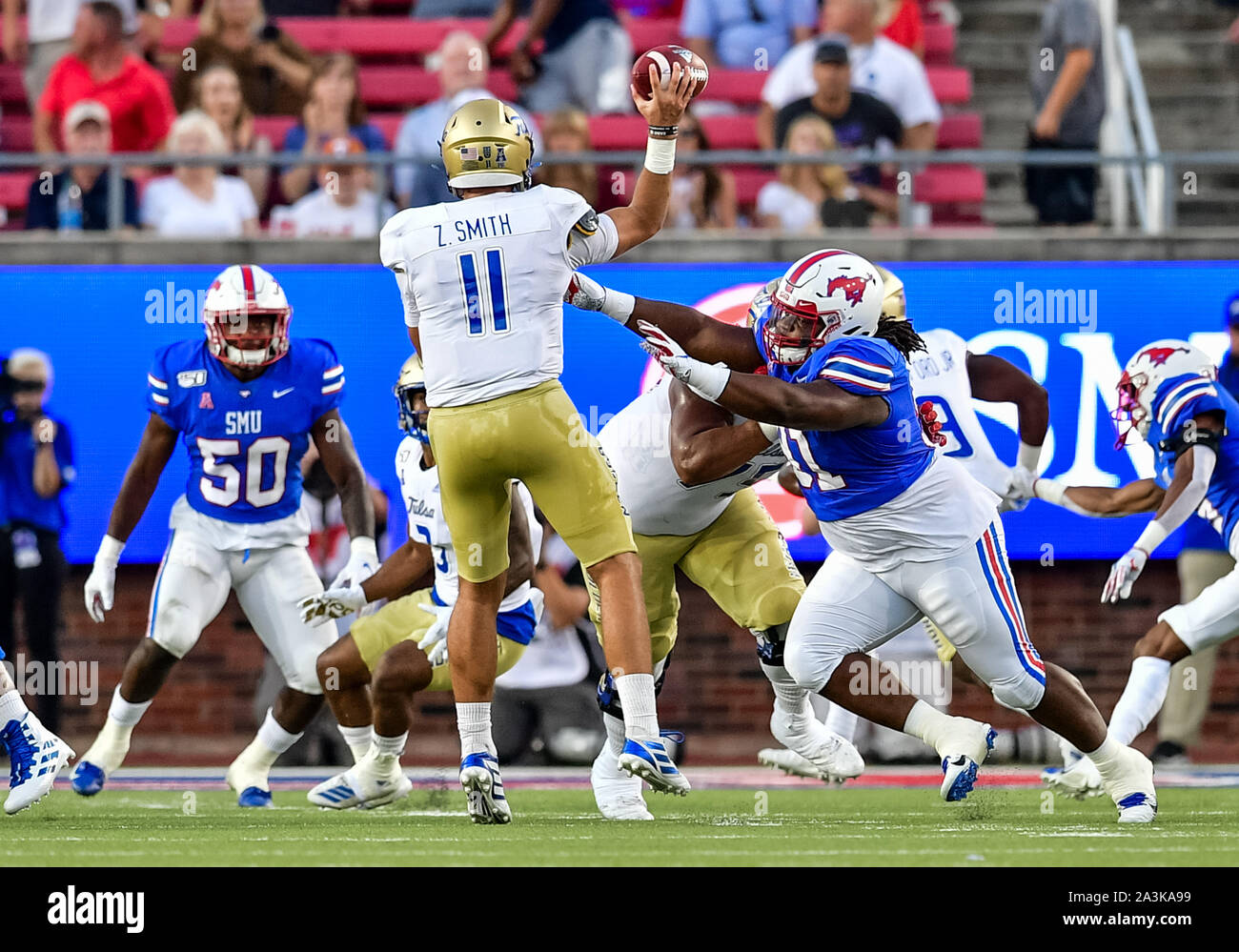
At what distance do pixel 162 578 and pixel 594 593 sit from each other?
76.0 inches

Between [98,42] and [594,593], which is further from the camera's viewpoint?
[98,42]

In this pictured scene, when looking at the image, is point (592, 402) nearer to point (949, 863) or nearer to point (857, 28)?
point (857, 28)

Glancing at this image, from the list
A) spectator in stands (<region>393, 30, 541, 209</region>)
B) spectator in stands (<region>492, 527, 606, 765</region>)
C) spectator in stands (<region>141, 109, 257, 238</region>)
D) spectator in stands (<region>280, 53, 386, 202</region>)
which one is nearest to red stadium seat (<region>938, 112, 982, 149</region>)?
spectator in stands (<region>393, 30, 541, 209</region>)

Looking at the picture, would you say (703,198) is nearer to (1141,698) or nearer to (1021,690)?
(1141,698)

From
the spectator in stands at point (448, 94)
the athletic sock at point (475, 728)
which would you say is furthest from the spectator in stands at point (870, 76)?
the athletic sock at point (475, 728)

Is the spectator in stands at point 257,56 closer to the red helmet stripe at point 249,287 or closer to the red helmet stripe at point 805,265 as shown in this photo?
the red helmet stripe at point 249,287

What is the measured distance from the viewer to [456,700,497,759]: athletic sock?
20.1 ft

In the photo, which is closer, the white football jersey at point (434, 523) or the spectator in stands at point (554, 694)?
the white football jersey at point (434, 523)

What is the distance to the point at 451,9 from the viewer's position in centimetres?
1246

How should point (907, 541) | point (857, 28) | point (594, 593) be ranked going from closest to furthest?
point (907, 541) < point (594, 593) < point (857, 28)

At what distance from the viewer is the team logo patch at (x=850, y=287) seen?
626cm

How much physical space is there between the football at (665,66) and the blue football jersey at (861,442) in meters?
0.80

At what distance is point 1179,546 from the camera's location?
10266 millimetres

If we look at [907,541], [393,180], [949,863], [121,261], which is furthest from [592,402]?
[949,863]
